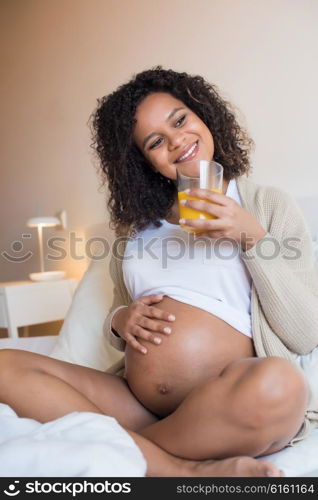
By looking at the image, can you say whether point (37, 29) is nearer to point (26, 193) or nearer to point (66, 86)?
point (66, 86)

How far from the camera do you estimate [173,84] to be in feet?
4.39

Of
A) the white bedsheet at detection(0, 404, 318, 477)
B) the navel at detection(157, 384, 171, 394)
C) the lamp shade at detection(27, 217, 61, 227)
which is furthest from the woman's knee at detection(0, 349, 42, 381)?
the lamp shade at detection(27, 217, 61, 227)

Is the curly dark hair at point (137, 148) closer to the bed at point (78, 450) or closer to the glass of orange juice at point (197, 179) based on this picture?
the glass of orange juice at point (197, 179)

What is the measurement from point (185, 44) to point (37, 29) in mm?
1269

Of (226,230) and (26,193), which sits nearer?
(226,230)

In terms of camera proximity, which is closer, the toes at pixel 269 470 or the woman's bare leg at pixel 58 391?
the toes at pixel 269 470

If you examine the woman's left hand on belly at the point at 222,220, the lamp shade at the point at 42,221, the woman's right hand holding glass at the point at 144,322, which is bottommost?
the woman's right hand holding glass at the point at 144,322

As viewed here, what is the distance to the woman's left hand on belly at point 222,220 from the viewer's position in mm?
945

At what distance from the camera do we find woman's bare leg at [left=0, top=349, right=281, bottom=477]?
744mm

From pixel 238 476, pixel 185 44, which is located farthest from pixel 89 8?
pixel 238 476

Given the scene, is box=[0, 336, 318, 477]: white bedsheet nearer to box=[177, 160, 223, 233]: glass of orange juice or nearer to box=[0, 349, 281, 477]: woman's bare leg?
box=[0, 349, 281, 477]: woman's bare leg

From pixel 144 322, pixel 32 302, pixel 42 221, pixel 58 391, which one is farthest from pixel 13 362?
pixel 42 221

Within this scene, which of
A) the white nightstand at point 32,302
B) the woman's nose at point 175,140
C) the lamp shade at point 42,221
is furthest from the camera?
the lamp shade at point 42,221

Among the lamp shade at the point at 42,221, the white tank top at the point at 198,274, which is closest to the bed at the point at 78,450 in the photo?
the white tank top at the point at 198,274
